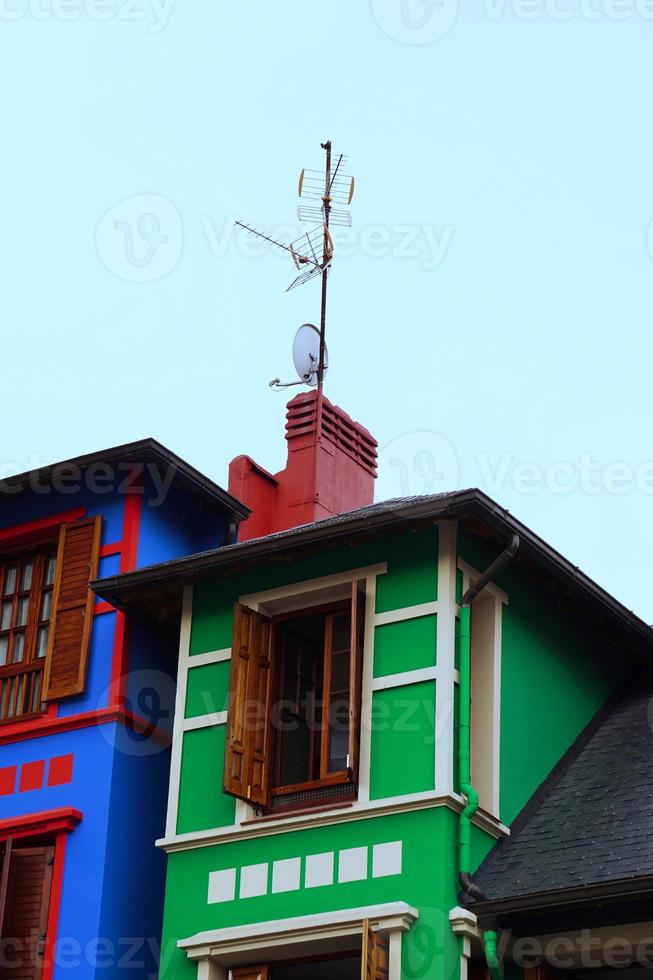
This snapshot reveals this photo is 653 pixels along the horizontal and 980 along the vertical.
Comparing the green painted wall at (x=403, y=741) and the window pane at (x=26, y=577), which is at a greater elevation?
the window pane at (x=26, y=577)

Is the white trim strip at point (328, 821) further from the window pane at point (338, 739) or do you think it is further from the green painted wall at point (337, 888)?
the window pane at point (338, 739)

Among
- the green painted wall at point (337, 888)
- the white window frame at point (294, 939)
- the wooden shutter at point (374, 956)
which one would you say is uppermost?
the green painted wall at point (337, 888)

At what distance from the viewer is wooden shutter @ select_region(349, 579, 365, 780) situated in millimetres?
12938

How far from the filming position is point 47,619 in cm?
1570

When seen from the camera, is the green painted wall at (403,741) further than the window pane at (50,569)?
No

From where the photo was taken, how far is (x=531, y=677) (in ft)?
46.1

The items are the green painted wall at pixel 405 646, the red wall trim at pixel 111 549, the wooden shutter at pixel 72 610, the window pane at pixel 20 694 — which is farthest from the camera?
the red wall trim at pixel 111 549

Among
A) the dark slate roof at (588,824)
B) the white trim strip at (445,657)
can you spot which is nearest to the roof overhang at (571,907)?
the dark slate roof at (588,824)

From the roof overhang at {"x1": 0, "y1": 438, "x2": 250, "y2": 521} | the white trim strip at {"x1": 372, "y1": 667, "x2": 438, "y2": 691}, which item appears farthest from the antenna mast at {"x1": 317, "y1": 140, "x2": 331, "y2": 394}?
the white trim strip at {"x1": 372, "y1": 667, "x2": 438, "y2": 691}

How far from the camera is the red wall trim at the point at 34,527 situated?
16.0 m

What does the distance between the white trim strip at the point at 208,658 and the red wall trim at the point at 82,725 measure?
2.58 ft

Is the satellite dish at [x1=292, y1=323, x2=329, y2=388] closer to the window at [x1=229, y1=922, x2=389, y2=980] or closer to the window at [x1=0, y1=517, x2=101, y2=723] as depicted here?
the window at [x1=0, y1=517, x2=101, y2=723]

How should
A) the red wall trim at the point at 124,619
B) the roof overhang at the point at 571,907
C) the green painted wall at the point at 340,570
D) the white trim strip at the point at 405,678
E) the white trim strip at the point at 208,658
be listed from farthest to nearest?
1. the red wall trim at the point at 124,619
2. the white trim strip at the point at 208,658
3. the green painted wall at the point at 340,570
4. the white trim strip at the point at 405,678
5. the roof overhang at the point at 571,907

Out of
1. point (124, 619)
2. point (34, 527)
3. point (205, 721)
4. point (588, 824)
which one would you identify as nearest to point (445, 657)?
point (588, 824)
